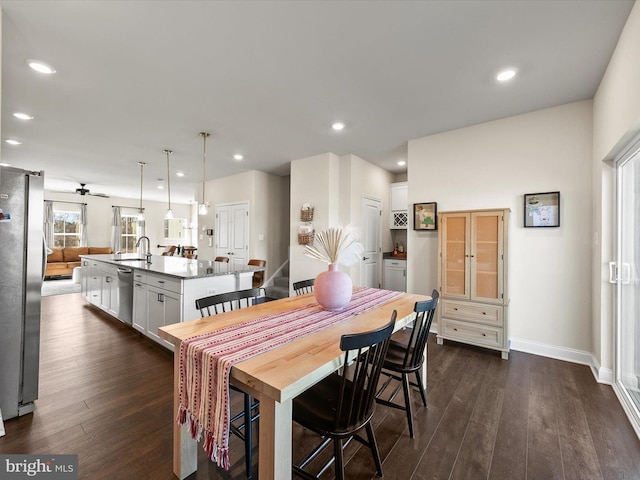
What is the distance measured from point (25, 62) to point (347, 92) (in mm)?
2776

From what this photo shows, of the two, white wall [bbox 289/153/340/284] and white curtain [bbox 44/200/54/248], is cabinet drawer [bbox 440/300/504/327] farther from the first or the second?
white curtain [bbox 44/200/54/248]

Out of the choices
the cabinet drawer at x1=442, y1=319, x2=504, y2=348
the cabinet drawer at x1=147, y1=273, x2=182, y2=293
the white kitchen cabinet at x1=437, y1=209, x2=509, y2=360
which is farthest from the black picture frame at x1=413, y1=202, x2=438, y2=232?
the cabinet drawer at x1=147, y1=273, x2=182, y2=293

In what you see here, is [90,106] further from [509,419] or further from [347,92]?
[509,419]

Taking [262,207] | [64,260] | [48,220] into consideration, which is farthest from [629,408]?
[48,220]

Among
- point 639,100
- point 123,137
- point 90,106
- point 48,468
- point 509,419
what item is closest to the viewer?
point 48,468

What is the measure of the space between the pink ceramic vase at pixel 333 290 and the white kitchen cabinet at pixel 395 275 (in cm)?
343

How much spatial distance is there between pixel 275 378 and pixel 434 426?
155 cm

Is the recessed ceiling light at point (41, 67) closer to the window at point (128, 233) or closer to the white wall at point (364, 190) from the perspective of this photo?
the white wall at point (364, 190)

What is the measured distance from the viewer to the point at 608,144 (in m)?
Answer: 2.37

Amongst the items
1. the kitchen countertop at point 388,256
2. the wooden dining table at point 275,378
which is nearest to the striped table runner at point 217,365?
the wooden dining table at point 275,378

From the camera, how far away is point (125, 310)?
12.5ft

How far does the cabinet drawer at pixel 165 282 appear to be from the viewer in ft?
9.58

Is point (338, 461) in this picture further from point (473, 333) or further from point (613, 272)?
point (613, 272)

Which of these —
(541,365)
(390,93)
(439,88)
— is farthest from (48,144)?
(541,365)
